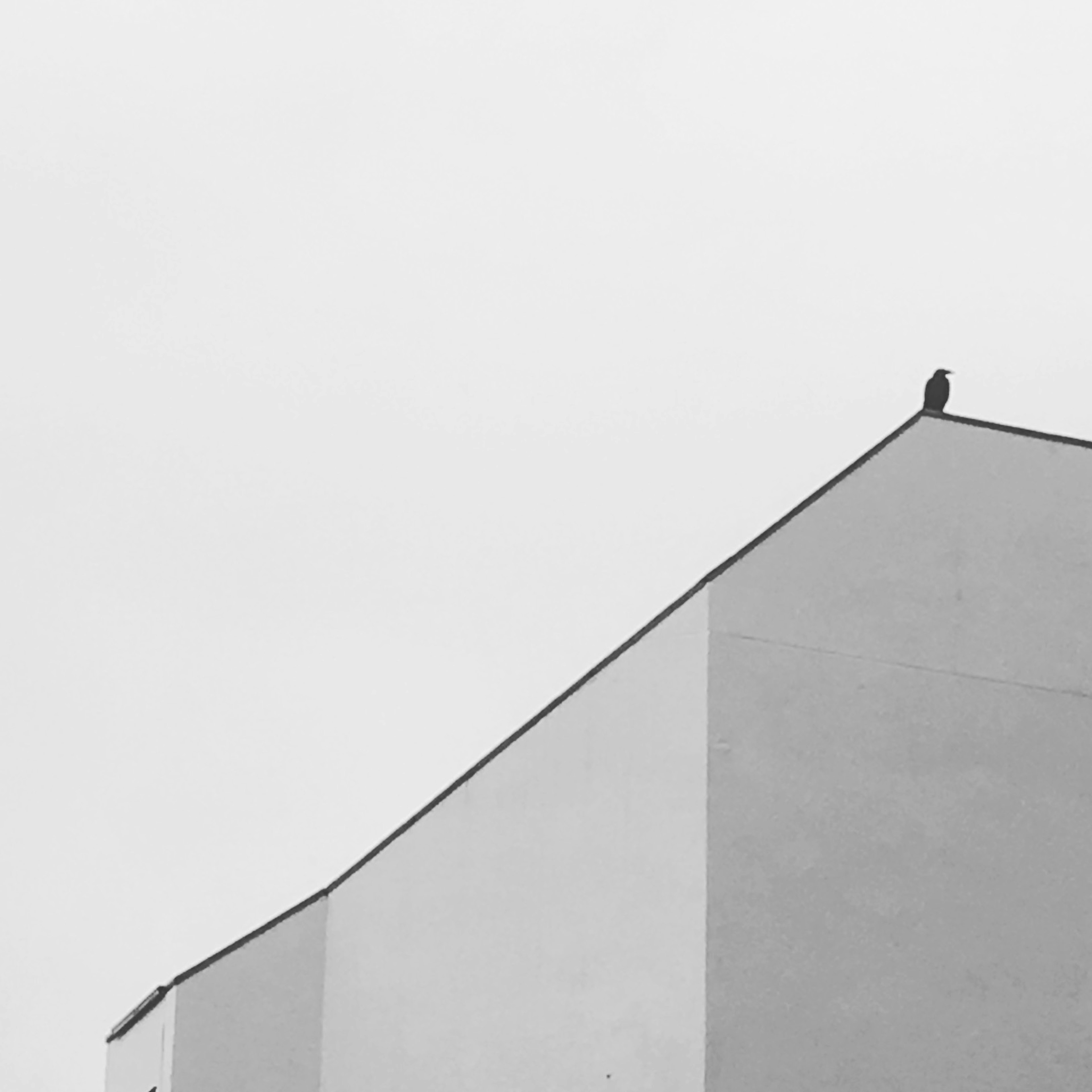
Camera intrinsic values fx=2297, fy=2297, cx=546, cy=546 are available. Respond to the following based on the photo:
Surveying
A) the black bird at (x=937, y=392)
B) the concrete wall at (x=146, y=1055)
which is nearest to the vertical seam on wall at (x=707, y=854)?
the black bird at (x=937, y=392)

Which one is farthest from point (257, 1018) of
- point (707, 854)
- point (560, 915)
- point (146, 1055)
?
point (707, 854)

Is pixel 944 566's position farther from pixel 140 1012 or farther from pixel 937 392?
pixel 140 1012

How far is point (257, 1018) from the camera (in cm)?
1894

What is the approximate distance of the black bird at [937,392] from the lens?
1667 cm

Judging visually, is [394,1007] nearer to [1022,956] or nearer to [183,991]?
[183,991]

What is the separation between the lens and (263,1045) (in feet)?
62.0

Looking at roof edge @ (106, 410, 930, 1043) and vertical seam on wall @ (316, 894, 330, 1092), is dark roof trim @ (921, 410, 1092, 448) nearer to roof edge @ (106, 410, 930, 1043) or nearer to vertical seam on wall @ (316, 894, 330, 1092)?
roof edge @ (106, 410, 930, 1043)

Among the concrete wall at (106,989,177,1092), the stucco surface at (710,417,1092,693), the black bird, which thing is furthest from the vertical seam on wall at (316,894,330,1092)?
the black bird

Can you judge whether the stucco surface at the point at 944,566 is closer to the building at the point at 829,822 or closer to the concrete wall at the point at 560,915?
the building at the point at 829,822

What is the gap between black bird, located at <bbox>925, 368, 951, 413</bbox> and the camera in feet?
54.7

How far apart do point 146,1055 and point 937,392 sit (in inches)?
356

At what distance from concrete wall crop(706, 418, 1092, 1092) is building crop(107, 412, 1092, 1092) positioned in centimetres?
2

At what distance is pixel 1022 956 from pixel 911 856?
102 cm

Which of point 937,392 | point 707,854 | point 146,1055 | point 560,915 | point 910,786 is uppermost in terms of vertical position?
point 937,392
